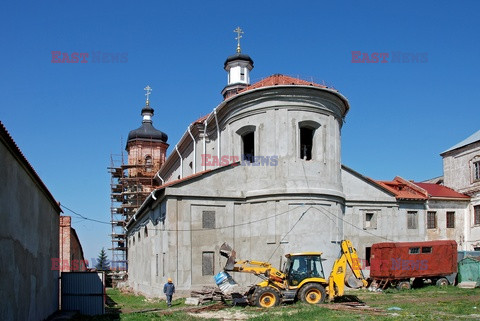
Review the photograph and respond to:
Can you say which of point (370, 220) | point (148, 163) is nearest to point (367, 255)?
point (370, 220)

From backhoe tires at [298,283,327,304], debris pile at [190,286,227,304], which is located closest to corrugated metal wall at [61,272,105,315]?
debris pile at [190,286,227,304]

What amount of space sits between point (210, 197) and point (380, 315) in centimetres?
1227

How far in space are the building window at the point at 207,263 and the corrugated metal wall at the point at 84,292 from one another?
6473mm

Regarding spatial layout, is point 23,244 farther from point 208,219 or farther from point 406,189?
point 406,189

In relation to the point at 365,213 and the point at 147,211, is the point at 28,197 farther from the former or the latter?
the point at 365,213

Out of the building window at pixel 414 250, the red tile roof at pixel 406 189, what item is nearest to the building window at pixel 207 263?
the building window at pixel 414 250

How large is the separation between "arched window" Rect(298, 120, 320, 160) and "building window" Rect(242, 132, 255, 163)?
8.77 ft

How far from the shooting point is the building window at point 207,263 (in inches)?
1079

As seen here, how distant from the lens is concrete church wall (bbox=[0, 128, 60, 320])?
11.7 metres

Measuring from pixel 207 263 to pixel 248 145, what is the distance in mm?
7224

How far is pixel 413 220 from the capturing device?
35125 millimetres

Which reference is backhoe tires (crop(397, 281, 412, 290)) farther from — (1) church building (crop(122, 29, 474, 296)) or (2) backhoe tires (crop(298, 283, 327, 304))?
(2) backhoe tires (crop(298, 283, 327, 304))

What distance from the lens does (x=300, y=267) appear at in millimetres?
21859

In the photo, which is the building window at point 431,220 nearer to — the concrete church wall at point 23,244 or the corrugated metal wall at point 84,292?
the corrugated metal wall at point 84,292
